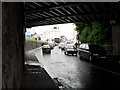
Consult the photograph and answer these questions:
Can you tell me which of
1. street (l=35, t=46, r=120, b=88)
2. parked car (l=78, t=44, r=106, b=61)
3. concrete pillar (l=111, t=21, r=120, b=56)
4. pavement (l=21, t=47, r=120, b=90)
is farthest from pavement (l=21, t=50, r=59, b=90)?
concrete pillar (l=111, t=21, r=120, b=56)

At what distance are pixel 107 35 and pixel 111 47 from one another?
3389mm

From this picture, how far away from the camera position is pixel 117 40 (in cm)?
2075

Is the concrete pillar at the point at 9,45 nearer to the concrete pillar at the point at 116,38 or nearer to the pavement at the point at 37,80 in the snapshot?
the pavement at the point at 37,80

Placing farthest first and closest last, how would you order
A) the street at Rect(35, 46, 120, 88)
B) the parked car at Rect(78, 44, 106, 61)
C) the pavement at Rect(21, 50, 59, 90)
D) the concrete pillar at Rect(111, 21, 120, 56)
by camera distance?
the concrete pillar at Rect(111, 21, 120, 56), the parked car at Rect(78, 44, 106, 61), the street at Rect(35, 46, 120, 88), the pavement at Rect(21, 50, 59, 90)

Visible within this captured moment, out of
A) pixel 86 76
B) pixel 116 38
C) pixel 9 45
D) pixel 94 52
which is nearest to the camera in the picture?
pixel 9 45

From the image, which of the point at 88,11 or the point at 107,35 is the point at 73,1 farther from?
the point at 107,35

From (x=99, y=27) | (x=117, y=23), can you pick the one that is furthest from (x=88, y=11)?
(x=99, y=27)

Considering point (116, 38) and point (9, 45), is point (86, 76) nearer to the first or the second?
point (9, 45)

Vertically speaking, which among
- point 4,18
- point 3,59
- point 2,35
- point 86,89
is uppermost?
point 4,18

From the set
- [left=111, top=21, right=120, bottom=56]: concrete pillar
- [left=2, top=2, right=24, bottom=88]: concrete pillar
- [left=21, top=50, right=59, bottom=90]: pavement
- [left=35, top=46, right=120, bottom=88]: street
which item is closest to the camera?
[left=2, top=2, right=24, bottom=88]: concrete pillar

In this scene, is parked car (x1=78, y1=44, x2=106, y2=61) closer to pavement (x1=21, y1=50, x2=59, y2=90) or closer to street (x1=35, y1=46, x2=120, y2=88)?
street (x1=35, y1=46, x2=120, y2=88)

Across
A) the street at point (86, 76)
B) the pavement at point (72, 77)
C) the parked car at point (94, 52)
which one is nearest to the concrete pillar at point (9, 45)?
the pavement at point (72, 77)

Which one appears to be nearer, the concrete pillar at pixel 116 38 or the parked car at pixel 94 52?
the parked car at pixel 94 52

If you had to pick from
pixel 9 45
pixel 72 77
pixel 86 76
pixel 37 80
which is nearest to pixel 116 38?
pixel 86 76
